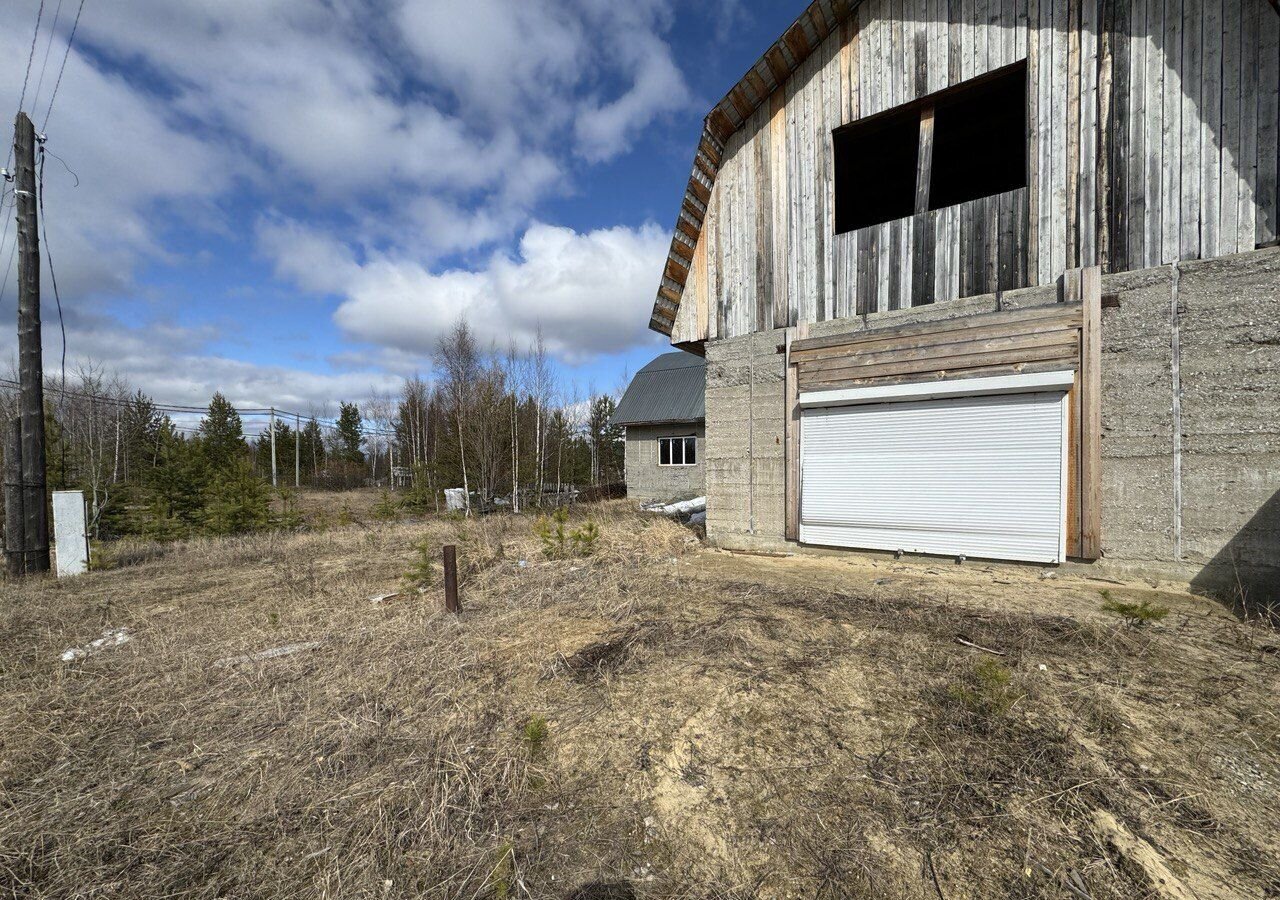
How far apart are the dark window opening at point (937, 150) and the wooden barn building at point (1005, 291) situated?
0.19ft

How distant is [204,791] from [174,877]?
2.07 ft

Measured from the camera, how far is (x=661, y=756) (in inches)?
109

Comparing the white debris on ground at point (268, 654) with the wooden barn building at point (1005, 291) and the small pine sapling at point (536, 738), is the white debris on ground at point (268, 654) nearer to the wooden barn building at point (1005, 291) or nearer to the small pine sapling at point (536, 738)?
the small pine sapling at point (536, 738)

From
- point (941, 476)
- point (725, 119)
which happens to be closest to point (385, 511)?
point (725, 119)

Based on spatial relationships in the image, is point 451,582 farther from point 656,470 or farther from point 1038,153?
point 656,470

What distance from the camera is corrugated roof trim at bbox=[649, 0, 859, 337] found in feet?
23.2

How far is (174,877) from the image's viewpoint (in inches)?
81.4

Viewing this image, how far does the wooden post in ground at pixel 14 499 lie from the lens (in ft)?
24.7

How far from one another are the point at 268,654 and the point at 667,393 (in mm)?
17430

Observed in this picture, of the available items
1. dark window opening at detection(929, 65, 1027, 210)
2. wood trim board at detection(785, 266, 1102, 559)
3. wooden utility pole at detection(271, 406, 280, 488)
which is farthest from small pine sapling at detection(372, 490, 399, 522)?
wooden utility pole at detection(271, 406, 280, 488)

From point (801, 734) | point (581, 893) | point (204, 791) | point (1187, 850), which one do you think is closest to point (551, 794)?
point (581, 893)

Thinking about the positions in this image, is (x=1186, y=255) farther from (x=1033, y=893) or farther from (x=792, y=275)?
(x=1033, y=893)

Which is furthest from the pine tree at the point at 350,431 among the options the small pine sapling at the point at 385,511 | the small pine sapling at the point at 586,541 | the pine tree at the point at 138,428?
the small pine sapling at the point at 586,541

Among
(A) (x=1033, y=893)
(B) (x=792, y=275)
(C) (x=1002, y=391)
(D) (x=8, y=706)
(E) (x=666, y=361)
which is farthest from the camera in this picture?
(E) (x=666, y=361)
